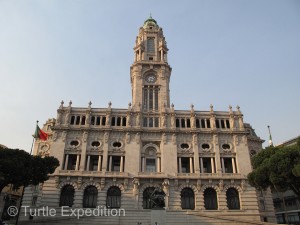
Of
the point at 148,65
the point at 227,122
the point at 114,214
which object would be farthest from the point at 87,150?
the point at 227,122

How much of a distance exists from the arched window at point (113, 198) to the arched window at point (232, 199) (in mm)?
20137

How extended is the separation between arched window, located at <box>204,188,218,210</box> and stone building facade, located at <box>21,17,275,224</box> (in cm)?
17

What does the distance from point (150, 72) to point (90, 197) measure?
3107cm

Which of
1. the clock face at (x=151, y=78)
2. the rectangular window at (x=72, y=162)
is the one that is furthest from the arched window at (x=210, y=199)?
the clock face at (x=151, y=78)

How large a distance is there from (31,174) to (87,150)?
15.2 metres

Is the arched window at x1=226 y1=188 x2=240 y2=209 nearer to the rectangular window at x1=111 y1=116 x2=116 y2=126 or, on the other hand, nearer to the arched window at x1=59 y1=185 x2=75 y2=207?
the rectangular window at x1=111 y1=116 x2=116 y2=126

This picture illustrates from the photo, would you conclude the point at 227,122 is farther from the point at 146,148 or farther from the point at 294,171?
the point at 294,171

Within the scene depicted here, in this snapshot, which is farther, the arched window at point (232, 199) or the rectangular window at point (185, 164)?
the rectangular window at point (185, 164)

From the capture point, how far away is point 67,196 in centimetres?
5088

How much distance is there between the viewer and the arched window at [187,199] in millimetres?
51188

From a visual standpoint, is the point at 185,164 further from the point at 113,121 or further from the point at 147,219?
the point at 113,121

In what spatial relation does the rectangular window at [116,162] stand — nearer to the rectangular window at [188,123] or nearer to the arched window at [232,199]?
the rectangular window at [188,123]

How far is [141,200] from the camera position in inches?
1994

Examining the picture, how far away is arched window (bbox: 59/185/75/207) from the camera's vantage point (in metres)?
50.2
